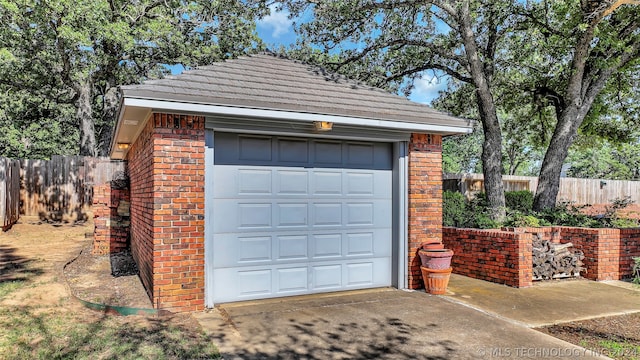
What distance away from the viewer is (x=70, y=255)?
349 inches

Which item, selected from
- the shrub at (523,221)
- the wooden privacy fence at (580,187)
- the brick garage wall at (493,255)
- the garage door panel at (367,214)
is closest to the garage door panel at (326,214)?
the garage door panel at (367,214)

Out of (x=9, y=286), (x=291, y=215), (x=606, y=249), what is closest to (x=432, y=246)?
(x=291, y=215)

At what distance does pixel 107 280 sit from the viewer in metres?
6.55

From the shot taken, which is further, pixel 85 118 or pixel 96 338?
pixel 85 118

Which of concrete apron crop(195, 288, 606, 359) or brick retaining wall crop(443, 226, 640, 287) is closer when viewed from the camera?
concrete apron crop(195, 288, 606, 359)

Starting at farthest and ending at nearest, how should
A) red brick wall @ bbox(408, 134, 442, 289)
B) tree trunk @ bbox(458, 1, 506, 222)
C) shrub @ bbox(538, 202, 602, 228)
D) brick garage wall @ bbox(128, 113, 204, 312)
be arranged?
tree trunk @ bbox(458, 1, 506, 222)
shrub @ bbox(538, 202, 602, 228)
red brick wall @ bbox(408, 134, 442, 289)
brick garage wall @ bbox(128, 113, 204, 312)

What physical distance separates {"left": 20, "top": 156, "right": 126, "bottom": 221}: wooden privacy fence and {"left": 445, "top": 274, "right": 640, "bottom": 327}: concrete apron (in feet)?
39.7

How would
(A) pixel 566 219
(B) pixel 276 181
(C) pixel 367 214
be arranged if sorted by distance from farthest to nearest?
(A) pixel 566 219 → (C) pixel 367 214 → (B) pixel 276 181

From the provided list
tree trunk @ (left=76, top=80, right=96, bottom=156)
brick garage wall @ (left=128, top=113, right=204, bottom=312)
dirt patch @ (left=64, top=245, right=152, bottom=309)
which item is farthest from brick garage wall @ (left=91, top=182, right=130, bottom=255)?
tree trunk @ (left=76, top=80, right=96, bottom=156)

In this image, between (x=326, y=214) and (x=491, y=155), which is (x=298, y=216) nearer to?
(x=326, y=214)

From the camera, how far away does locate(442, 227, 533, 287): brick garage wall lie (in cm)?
682

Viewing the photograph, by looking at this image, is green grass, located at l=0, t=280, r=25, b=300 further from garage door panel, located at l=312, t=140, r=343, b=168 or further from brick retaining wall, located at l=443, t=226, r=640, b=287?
brick retaining wall, located at l=443, t=226, r=640, b=287

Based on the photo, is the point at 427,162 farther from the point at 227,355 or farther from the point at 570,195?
the point at 570,195

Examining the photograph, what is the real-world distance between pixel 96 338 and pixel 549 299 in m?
6.10
